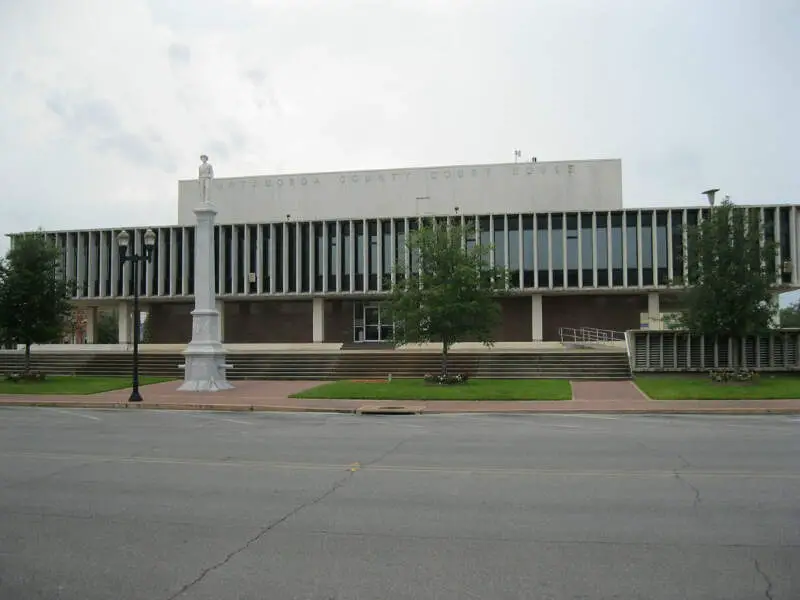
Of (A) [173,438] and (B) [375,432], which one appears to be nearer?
(A) [173,438]

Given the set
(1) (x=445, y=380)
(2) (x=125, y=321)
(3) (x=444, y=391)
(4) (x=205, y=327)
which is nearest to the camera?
(3) (x=444, y=391)

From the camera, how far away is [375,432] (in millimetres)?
14562

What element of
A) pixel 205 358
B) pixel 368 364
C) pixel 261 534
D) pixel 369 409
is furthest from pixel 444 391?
pixel 261 534

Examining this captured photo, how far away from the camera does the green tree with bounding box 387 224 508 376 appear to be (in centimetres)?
2605

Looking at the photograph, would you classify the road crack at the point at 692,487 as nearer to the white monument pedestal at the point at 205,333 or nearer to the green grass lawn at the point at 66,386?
the white monument pedestal at the point at 205,333

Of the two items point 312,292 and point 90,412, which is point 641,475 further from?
point 312,292

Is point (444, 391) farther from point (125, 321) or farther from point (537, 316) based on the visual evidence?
point (125, 321)

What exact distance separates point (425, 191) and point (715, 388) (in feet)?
107

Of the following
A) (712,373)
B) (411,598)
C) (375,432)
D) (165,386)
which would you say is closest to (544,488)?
(411,598)

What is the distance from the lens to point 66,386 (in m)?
27.5

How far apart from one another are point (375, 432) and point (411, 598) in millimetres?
10040

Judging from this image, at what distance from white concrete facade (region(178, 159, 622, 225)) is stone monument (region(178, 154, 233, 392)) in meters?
24.7

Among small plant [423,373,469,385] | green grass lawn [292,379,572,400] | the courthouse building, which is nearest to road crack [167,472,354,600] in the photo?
green grass lawn [292,379,572,400]

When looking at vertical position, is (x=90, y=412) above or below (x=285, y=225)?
below
